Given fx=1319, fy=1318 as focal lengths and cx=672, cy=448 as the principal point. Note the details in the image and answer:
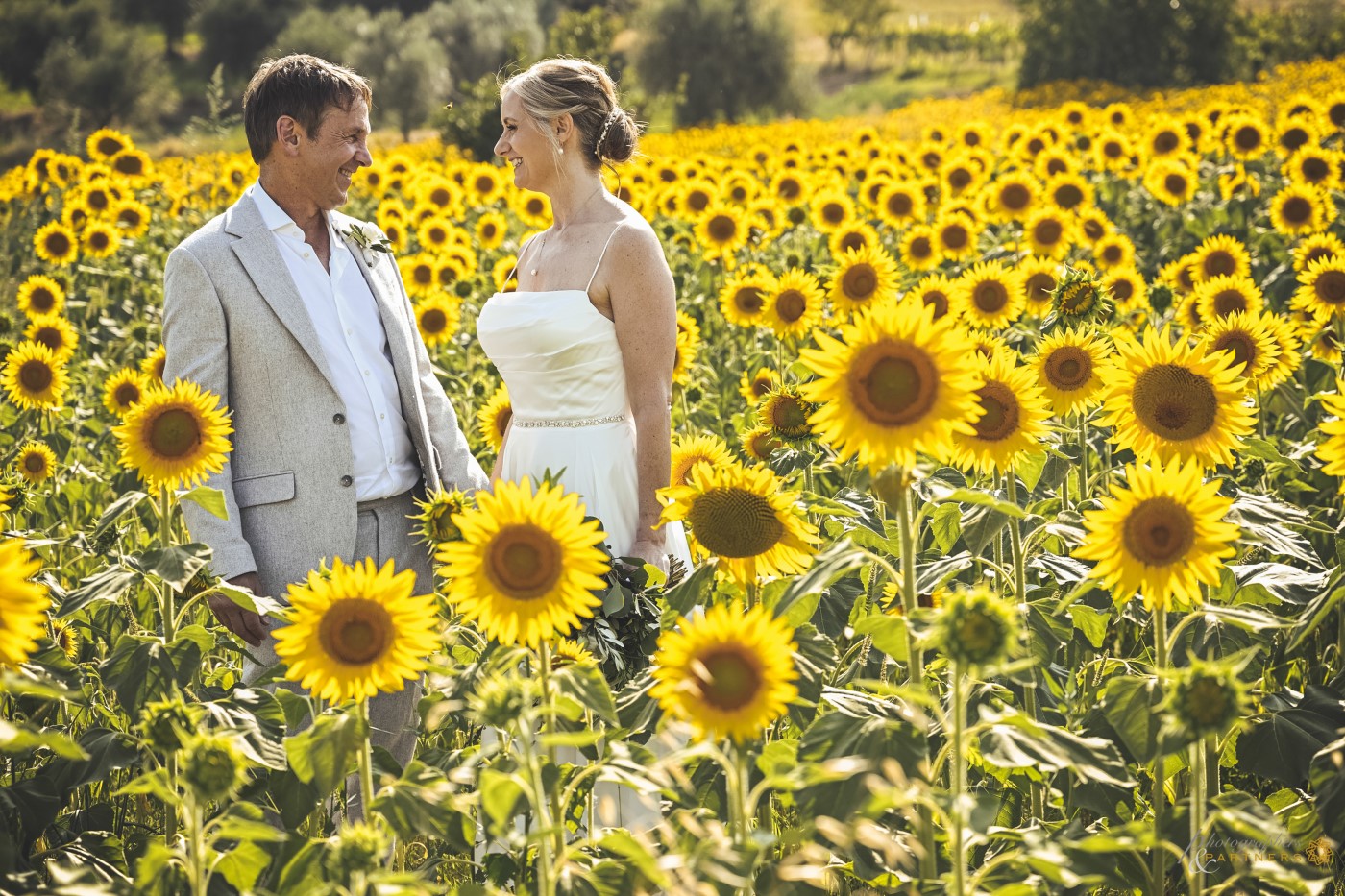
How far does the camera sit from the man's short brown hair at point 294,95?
338 cm

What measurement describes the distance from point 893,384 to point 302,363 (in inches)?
72.8

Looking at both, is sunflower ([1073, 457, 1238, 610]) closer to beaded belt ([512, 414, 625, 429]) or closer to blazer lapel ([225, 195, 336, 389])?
beaded belt ([512, 414, 625, 429])

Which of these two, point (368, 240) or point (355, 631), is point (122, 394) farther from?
point (355, 631)

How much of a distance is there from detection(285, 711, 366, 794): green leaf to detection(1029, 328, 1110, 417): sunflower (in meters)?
1.99

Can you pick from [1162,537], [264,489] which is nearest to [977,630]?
[1162,537]

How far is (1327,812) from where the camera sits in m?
2.01

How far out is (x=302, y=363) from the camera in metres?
3.31

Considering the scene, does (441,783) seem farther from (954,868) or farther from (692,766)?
(954,868)

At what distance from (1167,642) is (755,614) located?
0.77 m

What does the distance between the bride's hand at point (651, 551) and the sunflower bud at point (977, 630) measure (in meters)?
1.65

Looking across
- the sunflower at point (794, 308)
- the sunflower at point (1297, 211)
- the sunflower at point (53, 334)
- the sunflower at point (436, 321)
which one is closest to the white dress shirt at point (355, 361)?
the sunflower at point (794, 308)

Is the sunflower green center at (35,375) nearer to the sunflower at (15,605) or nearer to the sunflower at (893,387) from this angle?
the sunflower at (15,605)

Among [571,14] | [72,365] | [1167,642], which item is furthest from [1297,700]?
[571,14]

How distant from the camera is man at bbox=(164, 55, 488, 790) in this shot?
323 centimetres
